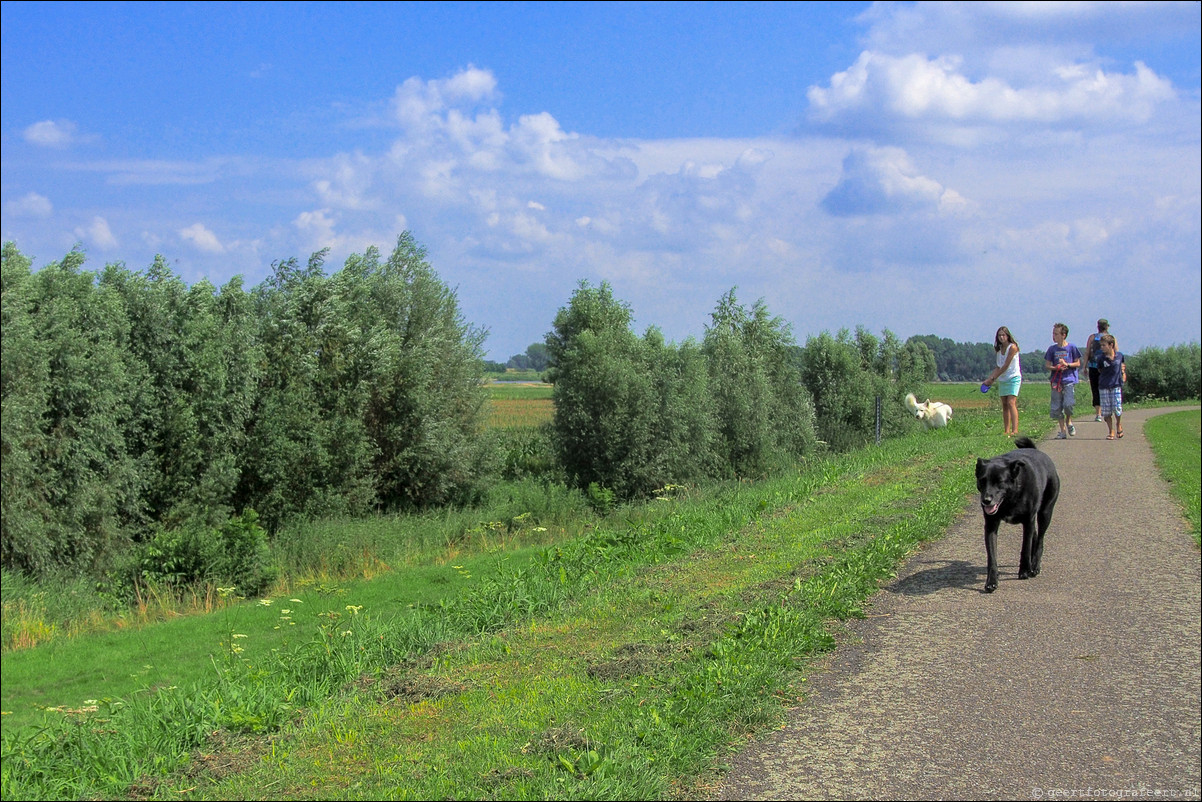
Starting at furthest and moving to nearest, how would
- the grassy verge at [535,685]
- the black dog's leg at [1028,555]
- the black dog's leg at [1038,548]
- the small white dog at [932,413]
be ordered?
1. the small white dog at [932,413]
2. the black dog's leg at [1038,548]
3. the black dog's leg at [1028,555]
4. the grassy verge at [535,685]

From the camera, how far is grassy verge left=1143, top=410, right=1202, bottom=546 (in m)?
10.6

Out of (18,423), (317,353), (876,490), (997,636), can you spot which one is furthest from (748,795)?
(317,353)

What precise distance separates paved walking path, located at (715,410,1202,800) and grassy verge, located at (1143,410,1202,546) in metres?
1.77

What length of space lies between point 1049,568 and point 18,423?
19.0m

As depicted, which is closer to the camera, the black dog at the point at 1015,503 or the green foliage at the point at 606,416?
the black dog at the point at 1015,503

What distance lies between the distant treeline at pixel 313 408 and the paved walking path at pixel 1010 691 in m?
14.4

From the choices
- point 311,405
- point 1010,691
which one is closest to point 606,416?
point 311,405

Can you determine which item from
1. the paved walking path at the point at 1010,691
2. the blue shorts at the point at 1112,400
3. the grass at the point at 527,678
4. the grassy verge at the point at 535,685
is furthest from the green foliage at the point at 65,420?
the blue shorts at the point at 1112,400

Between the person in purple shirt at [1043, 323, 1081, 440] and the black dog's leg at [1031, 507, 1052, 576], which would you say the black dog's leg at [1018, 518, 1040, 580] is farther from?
the person in purple shirt at [1043, 323, 1081, 440]

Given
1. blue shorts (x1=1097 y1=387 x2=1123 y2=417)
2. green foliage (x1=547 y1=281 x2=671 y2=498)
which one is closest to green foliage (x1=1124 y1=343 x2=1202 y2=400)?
green foliage (x1=547 y1=281 x2=671 y2=498)

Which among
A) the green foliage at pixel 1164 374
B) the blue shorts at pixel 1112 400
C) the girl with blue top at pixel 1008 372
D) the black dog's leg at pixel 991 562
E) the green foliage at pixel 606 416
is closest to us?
the black dog's leg at pixel 991 562

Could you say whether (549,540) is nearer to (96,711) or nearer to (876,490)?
(876,490)

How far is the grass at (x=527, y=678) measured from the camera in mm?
5023

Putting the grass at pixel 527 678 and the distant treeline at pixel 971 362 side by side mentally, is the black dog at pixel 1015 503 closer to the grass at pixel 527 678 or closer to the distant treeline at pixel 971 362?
the grass at pixel 527 678
